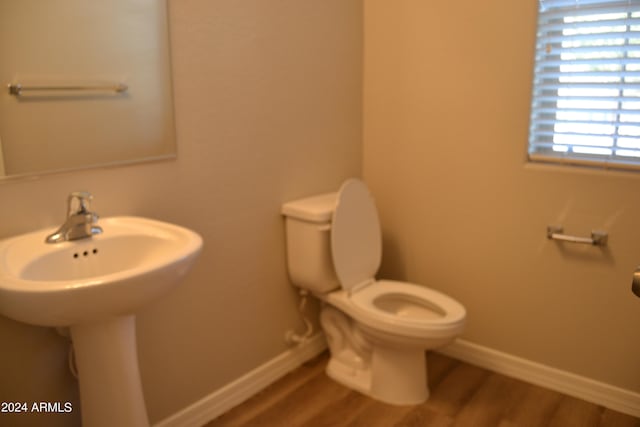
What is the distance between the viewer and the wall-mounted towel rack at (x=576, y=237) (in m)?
2.05

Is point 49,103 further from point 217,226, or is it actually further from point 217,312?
point 217,312

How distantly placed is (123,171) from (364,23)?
4.67 ft

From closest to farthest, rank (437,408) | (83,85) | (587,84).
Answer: (83,85) → (587,84) → (437,408)

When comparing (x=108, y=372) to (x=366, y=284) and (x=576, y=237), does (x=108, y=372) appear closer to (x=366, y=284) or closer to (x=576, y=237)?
(x=366, y=284)

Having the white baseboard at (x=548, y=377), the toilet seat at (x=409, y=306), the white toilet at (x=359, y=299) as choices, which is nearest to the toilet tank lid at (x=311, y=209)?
the white toilet at (x=359, y=299)

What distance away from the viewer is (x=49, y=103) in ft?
5.01

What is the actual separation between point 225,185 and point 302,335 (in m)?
0.88

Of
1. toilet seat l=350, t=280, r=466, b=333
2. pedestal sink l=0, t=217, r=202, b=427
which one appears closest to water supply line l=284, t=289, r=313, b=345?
toilet seat l=350, t=280, r=466, b=333

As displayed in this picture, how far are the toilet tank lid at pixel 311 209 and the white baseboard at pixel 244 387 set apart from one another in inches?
26.3

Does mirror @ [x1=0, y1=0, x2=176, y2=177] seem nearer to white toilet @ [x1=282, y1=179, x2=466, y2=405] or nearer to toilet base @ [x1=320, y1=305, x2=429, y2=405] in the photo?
white toilet @ [x1=282, y1=179, x2=466, y2=405]

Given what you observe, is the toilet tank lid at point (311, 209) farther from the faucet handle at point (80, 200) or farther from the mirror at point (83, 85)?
the faucet handle at point (80, 200)

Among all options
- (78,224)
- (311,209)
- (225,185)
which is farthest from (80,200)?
(311,209)

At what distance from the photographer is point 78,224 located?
1493 mm

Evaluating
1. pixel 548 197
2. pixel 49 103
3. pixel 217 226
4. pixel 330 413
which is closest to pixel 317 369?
pixel 330 413
